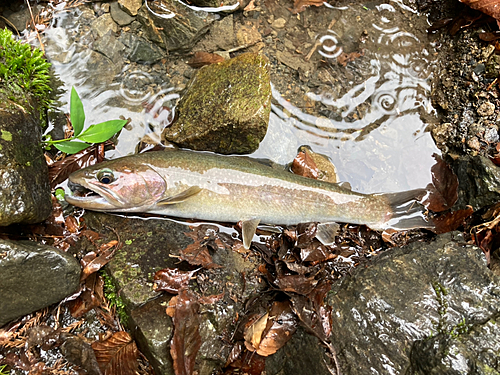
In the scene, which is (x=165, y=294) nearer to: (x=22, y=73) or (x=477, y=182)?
(x=22, y=73)

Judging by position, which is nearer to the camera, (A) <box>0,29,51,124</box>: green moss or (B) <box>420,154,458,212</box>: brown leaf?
(A) <box>0,29,51,124</box>: green moss

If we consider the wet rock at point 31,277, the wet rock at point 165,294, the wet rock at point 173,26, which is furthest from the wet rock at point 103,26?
the wet rock at point 31,277

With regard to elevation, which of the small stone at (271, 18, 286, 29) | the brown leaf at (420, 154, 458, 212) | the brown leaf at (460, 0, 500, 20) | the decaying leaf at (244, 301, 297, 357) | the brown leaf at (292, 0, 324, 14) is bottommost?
the decaying leaf at (244, 301, 297, 357)

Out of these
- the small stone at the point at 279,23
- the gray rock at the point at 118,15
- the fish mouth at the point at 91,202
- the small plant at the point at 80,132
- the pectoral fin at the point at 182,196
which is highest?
the small stone at the point at 279,23

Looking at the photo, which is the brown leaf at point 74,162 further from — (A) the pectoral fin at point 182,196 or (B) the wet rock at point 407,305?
(B) the wet rock at point 407,305

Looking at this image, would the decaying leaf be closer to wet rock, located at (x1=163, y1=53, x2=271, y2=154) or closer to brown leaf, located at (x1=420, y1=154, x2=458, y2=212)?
wet rock, located at (x1=163, y1=53, x2=271, y2=154)

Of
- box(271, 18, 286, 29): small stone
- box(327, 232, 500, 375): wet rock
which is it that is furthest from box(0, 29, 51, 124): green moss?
box(327, 232, 500, 375): wet rock
